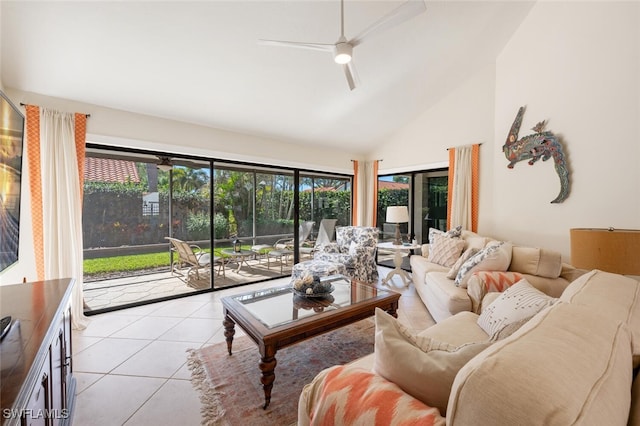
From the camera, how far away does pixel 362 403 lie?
2.56 ft

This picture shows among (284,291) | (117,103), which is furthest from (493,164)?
(117,103)

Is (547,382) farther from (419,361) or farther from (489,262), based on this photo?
(489,262)

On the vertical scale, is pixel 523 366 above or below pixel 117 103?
below

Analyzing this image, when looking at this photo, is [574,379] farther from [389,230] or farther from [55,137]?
[389,230]

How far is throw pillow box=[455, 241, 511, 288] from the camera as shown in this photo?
241 centimetres

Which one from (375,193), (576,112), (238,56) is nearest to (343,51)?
(238,56)

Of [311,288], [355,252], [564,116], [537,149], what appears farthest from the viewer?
[355,252]

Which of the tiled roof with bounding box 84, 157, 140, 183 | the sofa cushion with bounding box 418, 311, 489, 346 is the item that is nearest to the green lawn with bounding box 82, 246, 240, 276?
the tiled roof with bounding box 84, 157, 140, 183

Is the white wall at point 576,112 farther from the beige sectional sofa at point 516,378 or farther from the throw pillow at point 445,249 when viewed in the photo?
the beige sectional sofa at point 516,378

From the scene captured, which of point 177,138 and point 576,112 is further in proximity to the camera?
point 177,138

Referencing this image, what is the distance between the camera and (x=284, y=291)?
2533 millimetres

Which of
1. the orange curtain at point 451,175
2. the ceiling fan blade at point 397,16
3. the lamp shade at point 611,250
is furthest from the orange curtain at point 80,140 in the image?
the orange curtain at point 451,175

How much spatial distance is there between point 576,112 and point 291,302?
135 inches

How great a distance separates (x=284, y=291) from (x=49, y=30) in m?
2.91
